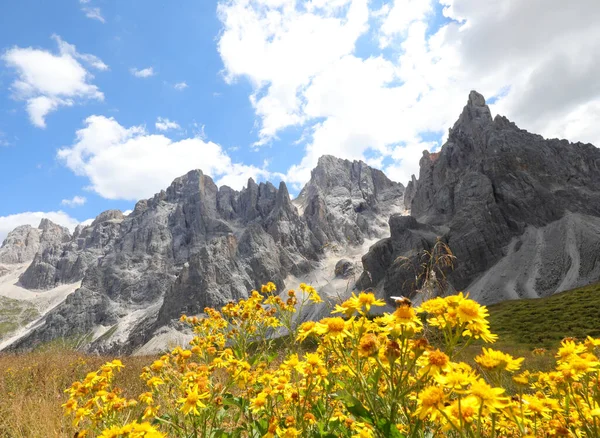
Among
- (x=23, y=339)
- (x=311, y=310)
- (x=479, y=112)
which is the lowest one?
(x=311, y=310)

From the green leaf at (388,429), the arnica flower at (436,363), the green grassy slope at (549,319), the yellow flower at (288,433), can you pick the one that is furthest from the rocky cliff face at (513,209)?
the green leaf at (388,429)

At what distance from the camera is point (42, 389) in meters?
9.35

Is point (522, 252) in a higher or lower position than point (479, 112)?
lower

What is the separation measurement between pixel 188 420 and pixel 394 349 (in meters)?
2.43

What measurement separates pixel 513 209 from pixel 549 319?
70512mm

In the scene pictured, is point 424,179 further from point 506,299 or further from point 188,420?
point 188,420

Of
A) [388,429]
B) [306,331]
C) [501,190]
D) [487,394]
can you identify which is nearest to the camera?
[487,394]

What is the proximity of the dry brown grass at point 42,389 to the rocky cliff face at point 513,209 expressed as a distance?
117m

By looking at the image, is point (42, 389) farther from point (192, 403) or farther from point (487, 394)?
point (487, 394)

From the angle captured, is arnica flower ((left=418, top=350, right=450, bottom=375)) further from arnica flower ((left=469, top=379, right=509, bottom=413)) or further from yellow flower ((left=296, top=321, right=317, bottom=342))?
yellow flower ((left=296, top=321, right=317, bottom=342))

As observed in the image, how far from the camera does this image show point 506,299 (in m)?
104

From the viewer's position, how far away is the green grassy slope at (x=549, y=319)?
59.6m

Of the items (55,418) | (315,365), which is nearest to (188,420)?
(315,365)

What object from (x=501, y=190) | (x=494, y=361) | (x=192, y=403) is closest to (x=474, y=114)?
(x=501, y=190)
